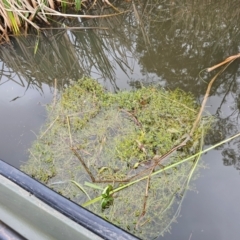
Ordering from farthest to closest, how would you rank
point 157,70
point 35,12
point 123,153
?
point 35,12 < point 157,70 < point 123,153

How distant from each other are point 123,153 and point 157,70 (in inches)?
32.1

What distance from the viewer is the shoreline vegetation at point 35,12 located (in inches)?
102

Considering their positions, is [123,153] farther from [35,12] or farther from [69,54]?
[35,12]

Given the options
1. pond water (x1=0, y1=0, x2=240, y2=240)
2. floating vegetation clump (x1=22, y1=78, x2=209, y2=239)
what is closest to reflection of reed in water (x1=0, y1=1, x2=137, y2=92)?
pond water (x1=0, y1=0, x2=240, y2=240)

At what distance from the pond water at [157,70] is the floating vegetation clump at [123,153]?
0.09m

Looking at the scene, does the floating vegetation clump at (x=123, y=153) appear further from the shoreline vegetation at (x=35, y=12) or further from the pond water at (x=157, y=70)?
the shoreline vegetation at (x=35, y=12)

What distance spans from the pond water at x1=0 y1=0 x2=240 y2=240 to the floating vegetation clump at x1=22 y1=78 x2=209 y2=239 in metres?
0.09

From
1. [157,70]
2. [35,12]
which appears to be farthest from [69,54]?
[157,70]

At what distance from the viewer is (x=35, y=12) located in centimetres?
265

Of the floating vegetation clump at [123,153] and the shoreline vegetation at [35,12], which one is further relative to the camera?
the shoreline vegetation at [35,12]

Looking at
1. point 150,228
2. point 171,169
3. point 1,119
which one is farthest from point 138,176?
point 1,119

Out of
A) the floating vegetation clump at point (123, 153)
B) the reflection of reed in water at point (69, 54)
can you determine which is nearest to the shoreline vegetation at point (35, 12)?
the reflection of reed in water at point (69, 54)

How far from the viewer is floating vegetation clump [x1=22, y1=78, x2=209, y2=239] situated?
58.4 inches

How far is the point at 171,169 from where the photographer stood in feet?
5.28
